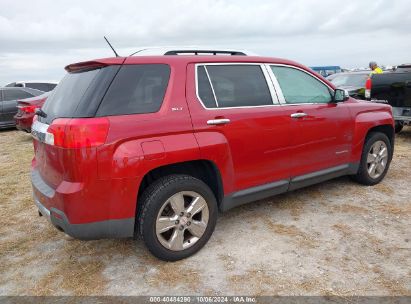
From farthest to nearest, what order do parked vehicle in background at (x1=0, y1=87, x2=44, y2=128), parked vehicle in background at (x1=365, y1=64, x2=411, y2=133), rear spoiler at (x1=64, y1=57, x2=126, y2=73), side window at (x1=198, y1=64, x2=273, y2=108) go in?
parked vehicle in background at (x1=0, y1=87, x2=44, y2=128)
parked vehicle in background at (x1=365, y1=64, x2=411, y2=133)
side window at (x1=198, y1=64, x2=273, y2=108)
rear spoiler at (x1=64, y1=57, x2=126, y2=73)

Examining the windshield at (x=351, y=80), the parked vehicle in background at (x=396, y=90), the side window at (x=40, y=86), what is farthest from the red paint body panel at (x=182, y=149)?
the side window at (x=40, y=86)

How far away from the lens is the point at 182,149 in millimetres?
2953

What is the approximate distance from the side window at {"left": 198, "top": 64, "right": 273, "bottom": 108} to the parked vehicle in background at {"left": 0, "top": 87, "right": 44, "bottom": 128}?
10.1 meters

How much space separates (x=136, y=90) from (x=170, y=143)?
51 centimetres

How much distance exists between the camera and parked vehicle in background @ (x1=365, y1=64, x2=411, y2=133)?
7.43 meters

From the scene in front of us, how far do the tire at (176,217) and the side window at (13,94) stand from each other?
→ 10.5 metres

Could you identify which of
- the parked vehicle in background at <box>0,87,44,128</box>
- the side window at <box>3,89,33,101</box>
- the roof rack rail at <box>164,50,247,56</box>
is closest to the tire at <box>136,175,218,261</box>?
the roof rack rail at <box>164,50,247,56</box>

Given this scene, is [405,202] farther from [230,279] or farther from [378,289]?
[230,279]

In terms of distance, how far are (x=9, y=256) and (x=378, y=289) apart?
10.6 ft

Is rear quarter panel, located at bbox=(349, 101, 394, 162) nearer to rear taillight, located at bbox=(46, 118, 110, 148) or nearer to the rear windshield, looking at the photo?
the rear windshield

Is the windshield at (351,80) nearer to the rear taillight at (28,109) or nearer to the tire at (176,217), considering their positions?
the rear taillight at (28,109)

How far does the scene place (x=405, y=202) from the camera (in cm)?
435

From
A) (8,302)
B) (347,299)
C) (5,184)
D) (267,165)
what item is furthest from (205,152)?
(5,184)

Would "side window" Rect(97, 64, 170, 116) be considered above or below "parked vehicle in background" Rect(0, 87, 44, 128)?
above
